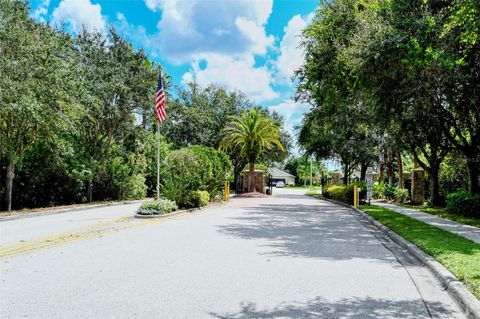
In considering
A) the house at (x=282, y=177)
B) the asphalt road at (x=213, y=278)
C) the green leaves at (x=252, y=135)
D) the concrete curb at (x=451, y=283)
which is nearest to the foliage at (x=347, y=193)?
the green leaves at (x=252, y=135)

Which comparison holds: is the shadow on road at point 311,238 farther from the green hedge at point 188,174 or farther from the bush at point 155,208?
the green hedge at point 188,174

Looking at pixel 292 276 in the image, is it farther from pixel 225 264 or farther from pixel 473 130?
pixel 473 130

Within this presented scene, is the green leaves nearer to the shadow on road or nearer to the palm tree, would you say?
the palm tree

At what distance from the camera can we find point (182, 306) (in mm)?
5305

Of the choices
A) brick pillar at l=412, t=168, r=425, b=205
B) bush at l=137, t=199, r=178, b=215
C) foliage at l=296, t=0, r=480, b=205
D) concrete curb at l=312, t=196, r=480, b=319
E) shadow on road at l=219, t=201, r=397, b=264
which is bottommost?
shadow on road at l=219, t=201, r=397, b=264

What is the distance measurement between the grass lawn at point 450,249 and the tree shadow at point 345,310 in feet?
2.91

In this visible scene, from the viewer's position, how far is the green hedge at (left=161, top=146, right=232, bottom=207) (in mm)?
22219

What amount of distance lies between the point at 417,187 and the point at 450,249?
65.8ft

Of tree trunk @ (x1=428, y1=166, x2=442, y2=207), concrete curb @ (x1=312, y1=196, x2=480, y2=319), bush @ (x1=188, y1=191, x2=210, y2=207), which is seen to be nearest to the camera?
concrete curb @ (x1=312, y1=196, x2=480, y2=319)

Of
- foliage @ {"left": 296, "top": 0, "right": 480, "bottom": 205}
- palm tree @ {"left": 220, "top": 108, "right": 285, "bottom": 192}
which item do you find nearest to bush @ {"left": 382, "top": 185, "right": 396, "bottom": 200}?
foliage @ {"left": 296, "top": 0, "right": 480, "bottom": 205}

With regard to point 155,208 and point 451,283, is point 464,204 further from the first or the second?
point 451,283

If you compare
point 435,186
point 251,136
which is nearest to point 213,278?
point 435,186

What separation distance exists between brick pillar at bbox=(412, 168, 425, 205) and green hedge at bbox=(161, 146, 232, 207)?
12.6 metres

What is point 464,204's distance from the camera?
19.0 metres
